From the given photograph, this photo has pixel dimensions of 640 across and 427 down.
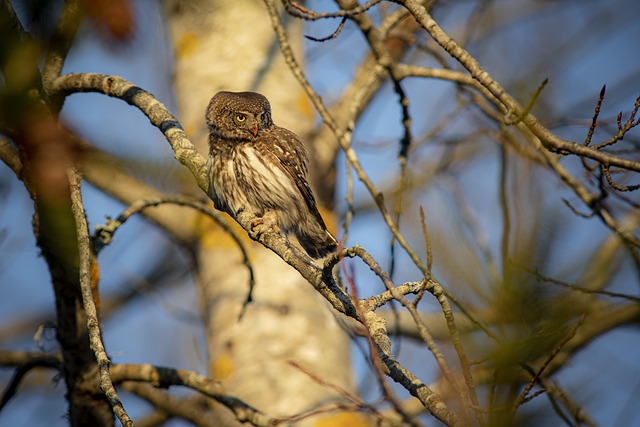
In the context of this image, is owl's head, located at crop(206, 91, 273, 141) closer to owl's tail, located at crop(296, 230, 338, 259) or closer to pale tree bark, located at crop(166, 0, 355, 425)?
owl's tail, located at crop(296, 230, 338, 259)

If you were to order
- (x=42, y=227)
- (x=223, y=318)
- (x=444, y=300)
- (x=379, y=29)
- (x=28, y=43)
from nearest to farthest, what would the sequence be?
(x=28, y=43) → (x=444, y=300) → (x=42, y=227) → (x=379, y=29) → (x=223, y=318)

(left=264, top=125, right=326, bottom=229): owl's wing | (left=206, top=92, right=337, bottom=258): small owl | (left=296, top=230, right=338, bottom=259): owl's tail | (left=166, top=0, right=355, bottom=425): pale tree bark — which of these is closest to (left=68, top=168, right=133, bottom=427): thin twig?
(left=206, top=92, right=337, bottom=258): small owl

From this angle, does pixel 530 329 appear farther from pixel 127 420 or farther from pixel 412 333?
pixel 412 333

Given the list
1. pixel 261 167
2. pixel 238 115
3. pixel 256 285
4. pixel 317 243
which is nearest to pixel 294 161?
pixel 261 167

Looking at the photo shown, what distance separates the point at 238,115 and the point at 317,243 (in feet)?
3.33

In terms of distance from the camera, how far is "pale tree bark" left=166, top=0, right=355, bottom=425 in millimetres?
5094

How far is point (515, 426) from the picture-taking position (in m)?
1.96

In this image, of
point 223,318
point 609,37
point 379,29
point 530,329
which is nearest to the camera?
point 530,329

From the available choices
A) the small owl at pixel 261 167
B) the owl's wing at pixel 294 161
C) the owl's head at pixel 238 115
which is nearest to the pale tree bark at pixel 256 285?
the small owl at pixel 261 167

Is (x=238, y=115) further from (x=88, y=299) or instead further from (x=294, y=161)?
(x=88, y=299)

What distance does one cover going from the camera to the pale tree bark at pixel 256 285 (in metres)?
5.09

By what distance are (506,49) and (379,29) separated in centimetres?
351

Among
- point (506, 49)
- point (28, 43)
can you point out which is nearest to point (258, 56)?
point (506, 49)

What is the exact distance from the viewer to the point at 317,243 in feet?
16.6
